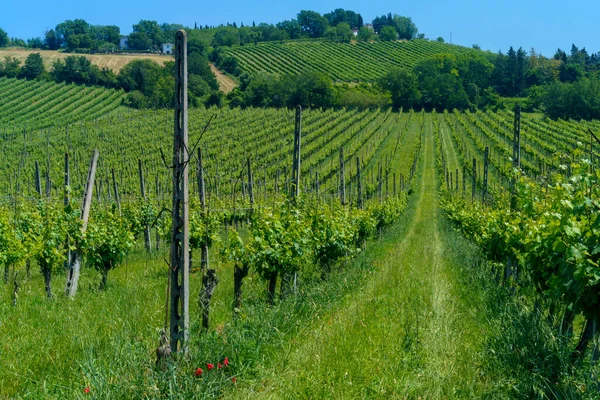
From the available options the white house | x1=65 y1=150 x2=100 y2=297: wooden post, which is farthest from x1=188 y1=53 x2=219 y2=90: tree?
x1=65 y1=150 x2=100 y2=297: wooden post

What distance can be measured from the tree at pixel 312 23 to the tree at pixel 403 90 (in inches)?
3234

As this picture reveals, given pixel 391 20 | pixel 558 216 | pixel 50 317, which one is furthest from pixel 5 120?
pixel 391 20

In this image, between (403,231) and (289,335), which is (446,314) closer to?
(289,335)

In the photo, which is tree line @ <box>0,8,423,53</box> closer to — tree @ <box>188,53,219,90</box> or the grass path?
tree @ <box>188,53,219,90</box>

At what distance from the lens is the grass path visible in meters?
5.45

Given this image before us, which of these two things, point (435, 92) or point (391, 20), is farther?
point (391, 20)

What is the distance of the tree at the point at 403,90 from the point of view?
9518cm

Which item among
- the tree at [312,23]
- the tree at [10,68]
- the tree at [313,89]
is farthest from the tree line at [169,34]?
the tree at [313,89]

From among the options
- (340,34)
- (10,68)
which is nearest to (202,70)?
(10,68)

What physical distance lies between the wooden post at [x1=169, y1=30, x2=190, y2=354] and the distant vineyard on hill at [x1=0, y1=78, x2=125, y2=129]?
62.7 m

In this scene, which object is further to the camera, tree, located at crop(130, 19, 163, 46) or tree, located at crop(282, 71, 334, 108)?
tree, located at crop(130, 19, 163, 46)

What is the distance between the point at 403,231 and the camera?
87.6 feet

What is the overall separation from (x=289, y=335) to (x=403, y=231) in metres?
20.6

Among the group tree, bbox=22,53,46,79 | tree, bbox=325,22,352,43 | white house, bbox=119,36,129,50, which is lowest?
tree, bbox=22,53,46,79
